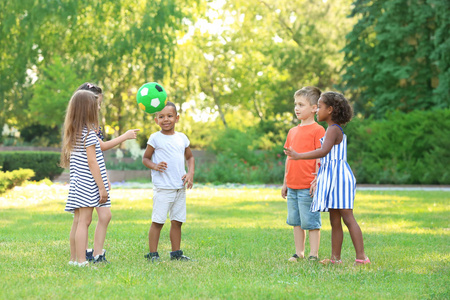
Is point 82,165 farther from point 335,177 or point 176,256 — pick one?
point 335,177

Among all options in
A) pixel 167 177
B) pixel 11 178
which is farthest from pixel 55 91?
pixel 167 177

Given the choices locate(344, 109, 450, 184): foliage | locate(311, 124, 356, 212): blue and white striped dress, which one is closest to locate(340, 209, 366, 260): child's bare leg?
locate(311, 124, 356, 212): blue and white striped dress

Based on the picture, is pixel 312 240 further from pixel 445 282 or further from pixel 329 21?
pixel 329 21

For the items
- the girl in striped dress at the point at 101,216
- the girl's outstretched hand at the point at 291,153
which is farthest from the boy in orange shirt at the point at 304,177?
the girl in striped dress at the point at 101,216

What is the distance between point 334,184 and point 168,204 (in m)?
1.64

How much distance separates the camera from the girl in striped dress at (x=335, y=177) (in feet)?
17.5

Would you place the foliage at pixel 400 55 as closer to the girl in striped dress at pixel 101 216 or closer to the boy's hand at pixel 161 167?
the boy's hand at pixel 161 167

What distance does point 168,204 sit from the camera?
18.7 feet

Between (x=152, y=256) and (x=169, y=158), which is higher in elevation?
(x=169, y=158)

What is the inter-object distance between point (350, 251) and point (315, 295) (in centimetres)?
243

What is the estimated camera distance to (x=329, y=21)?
3309 cm

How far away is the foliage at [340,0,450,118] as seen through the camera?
23.1m

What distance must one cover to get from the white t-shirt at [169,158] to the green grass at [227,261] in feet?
2.53

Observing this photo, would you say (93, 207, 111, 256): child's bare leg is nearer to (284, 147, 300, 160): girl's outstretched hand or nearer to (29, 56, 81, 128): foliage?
(284, 147, 300, 160): girl's outstretched hand
